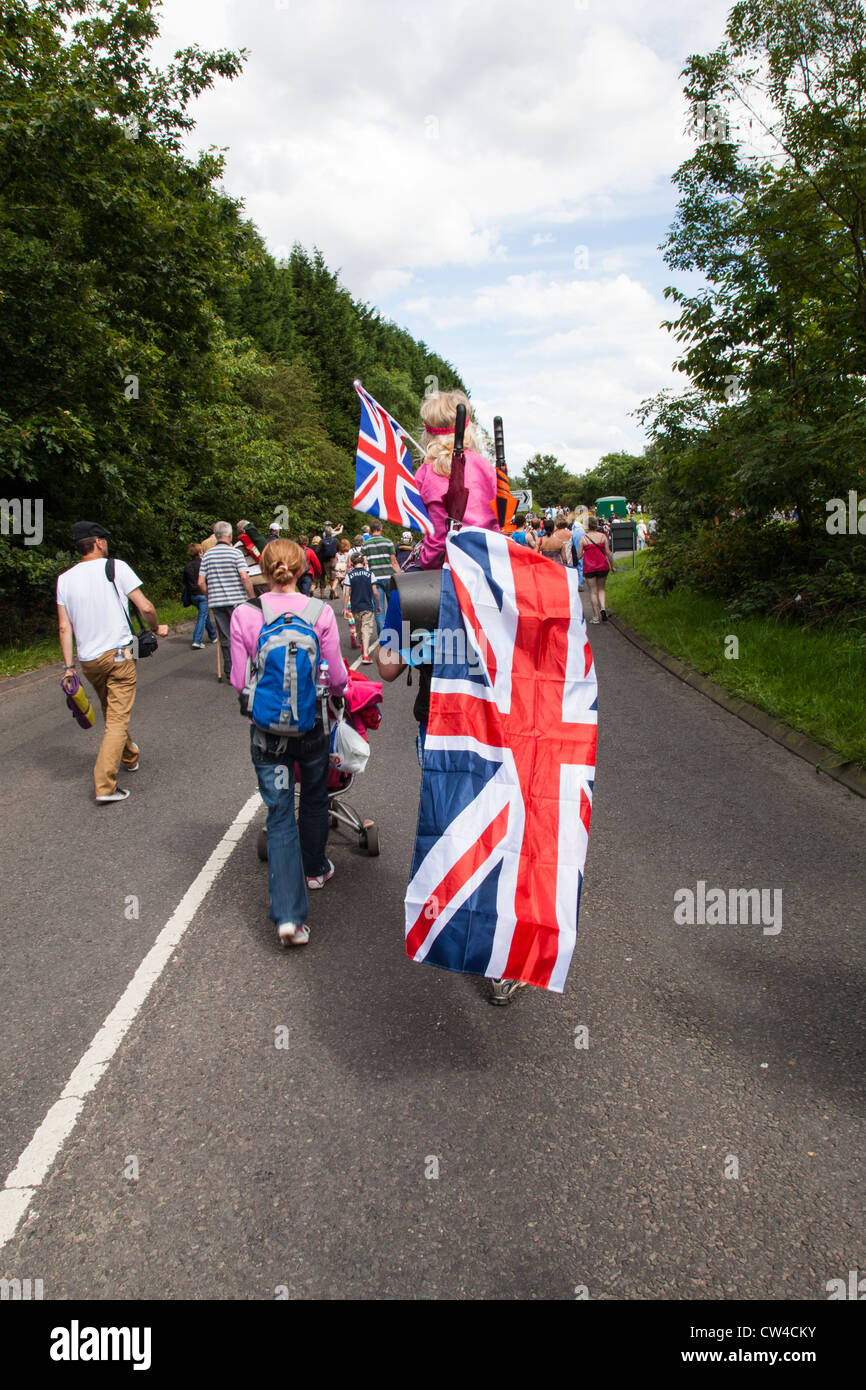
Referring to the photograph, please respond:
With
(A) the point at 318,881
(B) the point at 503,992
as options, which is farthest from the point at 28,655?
(B) the point at 503,992

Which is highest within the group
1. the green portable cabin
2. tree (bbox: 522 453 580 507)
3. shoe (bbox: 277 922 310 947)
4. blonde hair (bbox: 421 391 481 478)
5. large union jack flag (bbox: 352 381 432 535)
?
tree (bbox: 522 453 580 507)

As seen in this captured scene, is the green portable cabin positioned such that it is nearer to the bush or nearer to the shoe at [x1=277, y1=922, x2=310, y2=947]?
the bush

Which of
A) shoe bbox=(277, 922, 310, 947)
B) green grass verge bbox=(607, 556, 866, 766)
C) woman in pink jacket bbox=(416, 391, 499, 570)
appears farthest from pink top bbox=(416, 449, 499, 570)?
green grass verge bbox=(607, 556, 866, 766)

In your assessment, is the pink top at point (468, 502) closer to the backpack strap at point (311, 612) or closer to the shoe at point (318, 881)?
the backpack strap at point (311, 612)

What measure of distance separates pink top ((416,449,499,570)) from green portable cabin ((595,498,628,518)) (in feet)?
214

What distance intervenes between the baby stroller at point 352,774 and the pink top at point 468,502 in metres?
1.47

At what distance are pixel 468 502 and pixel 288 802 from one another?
1.66m

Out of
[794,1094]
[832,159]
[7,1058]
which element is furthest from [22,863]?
[832,159]

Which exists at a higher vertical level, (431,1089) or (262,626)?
(262,626)

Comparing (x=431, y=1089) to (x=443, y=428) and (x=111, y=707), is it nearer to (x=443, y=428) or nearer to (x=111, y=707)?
(x=443, y=428)

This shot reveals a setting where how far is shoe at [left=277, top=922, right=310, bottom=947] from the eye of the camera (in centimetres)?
426

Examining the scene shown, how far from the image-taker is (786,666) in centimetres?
1034

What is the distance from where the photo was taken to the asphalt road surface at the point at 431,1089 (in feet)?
8.06

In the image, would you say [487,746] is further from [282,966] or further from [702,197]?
[702,197]
